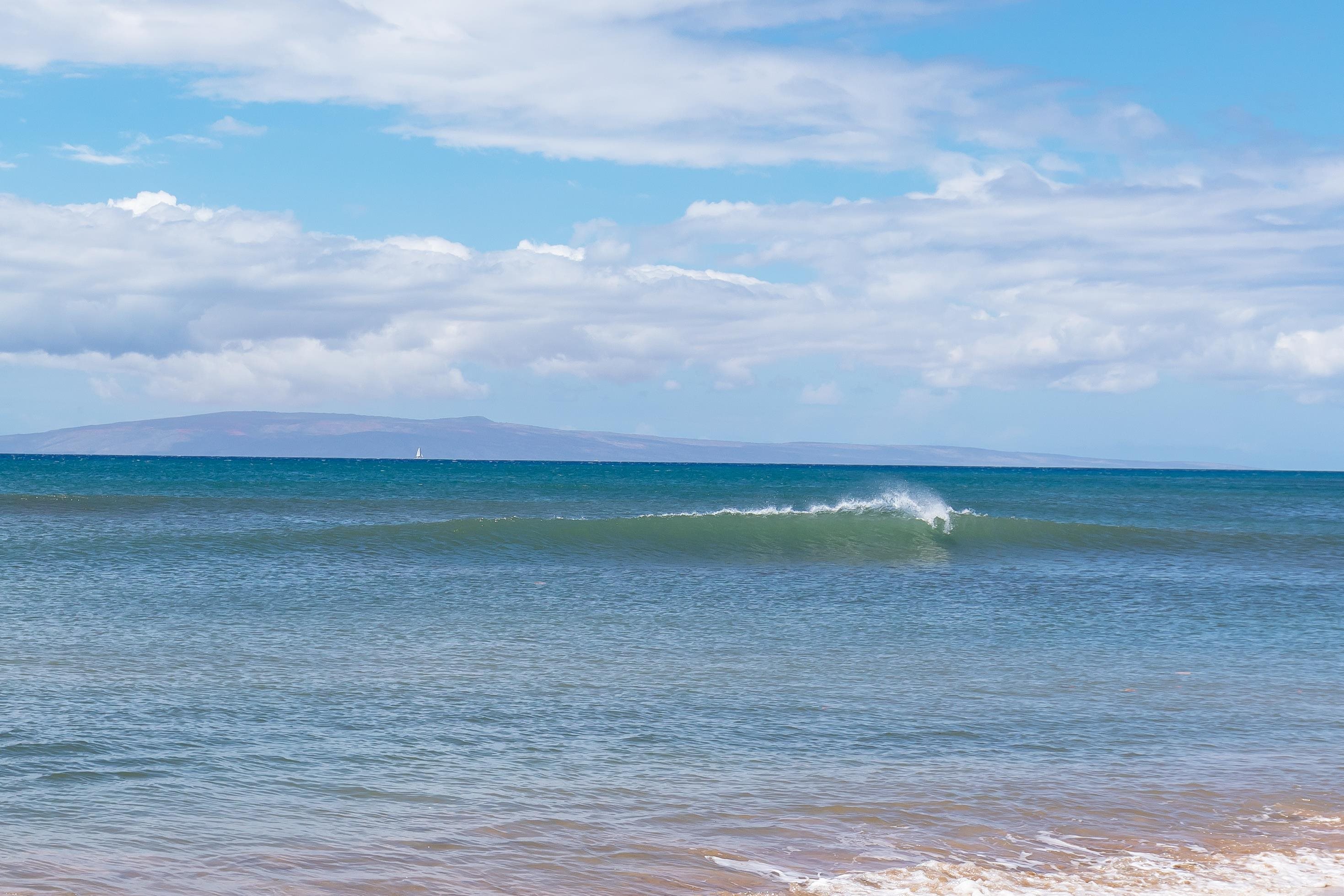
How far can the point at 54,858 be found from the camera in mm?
6816

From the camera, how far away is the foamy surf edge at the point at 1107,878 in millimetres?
6695

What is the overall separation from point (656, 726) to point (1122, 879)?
4616 mm

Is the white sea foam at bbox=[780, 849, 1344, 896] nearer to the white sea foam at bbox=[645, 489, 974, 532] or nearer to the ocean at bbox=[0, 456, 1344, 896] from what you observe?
the ocean at bbox=[0, 456, 1344, 896]

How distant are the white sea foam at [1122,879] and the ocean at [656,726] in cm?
3

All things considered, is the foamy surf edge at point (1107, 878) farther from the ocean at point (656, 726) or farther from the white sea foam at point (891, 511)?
the white sea foam at point (891, 511)

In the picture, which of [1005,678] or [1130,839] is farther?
[1005,678]

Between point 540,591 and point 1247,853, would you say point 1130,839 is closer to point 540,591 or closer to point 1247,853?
point 1247,853

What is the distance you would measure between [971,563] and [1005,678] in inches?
591

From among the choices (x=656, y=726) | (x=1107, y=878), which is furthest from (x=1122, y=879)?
(x=656, y=726)

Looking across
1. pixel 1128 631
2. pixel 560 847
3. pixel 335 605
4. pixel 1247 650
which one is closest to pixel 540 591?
pixel 335 605

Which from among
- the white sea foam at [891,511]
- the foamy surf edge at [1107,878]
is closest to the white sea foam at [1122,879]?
the foamy surf edge at [1107,878]

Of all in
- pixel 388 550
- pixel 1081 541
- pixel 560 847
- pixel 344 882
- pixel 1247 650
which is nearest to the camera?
pixel 344 882

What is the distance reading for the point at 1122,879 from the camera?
694 cm

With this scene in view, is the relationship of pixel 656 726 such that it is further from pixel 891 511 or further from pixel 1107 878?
pixel 891 511
